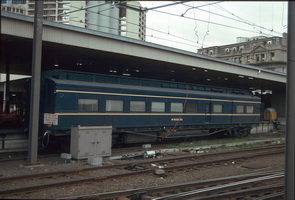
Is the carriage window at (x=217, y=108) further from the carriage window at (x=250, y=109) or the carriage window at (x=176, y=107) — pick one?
the carriage window at (x=250, y=109)

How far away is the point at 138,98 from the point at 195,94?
4906 mm

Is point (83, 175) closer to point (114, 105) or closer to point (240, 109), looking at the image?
point (114, 105)

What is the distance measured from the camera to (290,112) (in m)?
5.49

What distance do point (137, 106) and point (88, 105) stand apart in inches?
122

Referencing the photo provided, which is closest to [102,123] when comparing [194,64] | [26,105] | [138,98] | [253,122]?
[138,98]

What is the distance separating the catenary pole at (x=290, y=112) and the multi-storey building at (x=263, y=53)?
50054 millimetres

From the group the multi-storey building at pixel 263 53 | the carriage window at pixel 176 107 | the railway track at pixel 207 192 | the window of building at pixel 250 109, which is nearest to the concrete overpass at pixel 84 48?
the carriage window at pixel 176 107

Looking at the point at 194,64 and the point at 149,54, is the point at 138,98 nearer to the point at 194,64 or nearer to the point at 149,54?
the point at 149,54

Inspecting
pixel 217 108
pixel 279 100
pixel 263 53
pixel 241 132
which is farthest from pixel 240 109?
pixel 263 53

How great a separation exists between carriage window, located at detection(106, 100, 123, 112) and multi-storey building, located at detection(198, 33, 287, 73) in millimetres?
40378

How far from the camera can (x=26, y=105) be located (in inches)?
648

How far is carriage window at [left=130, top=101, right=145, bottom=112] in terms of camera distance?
17.3 meters

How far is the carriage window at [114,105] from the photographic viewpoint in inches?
641

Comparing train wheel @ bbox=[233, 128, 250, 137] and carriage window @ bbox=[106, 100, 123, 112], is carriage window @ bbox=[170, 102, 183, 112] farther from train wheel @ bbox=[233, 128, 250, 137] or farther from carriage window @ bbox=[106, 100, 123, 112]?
train wheel @ bbox=[233, 128, 250, 137]
